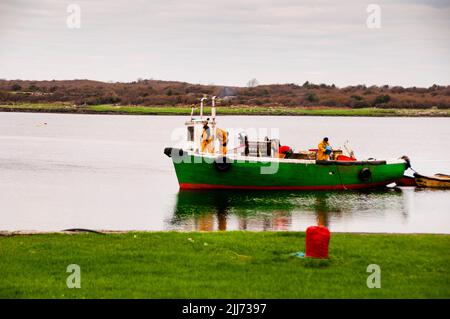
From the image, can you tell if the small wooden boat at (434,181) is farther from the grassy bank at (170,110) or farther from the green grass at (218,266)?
the grassy bank at (170,110)

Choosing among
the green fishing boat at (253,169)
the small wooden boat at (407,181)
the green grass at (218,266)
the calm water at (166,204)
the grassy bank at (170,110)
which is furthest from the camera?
the grassy bank at (170,110)

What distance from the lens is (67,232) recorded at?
67.8 feet

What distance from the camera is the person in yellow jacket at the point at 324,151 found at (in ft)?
129

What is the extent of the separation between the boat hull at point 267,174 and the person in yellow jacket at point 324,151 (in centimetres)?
34

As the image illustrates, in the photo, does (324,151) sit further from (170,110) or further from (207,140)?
(170,110)

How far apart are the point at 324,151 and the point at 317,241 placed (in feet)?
77.0

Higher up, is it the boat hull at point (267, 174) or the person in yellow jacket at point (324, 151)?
the person in yellow jacket at point (324, 151)

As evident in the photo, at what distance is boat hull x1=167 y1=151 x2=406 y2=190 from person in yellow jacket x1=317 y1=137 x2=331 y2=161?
1.11 ft

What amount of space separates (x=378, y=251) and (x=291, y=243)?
2.22 metres

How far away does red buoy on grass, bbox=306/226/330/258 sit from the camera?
16.3m

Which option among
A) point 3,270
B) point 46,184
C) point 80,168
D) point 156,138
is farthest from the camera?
point 156,138

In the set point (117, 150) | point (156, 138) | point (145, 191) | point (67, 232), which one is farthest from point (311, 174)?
point (156, 138)

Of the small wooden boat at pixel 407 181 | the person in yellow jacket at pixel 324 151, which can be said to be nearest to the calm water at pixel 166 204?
the small wooden boat at pixel 407 181
